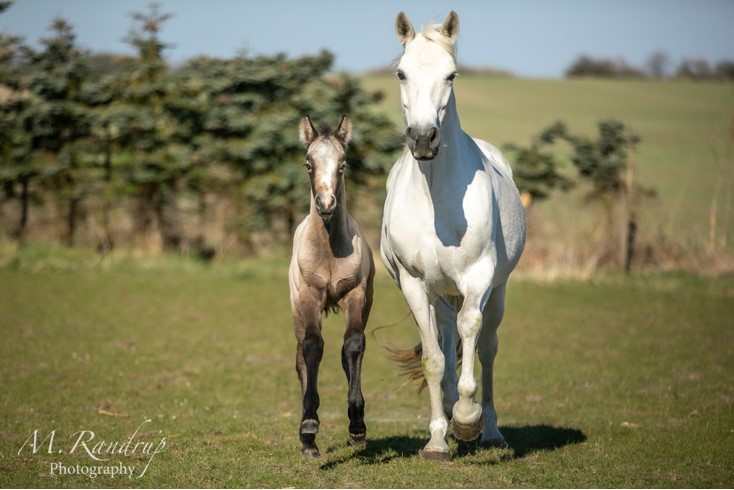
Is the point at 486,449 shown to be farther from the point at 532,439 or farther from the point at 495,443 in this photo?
the point at 532,439

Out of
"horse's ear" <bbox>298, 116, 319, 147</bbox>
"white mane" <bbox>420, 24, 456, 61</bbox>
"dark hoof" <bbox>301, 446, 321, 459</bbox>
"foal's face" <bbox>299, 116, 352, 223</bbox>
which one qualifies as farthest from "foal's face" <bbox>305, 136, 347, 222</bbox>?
"dark hoof" <bbox>301, 446, 321, 459</bbox>

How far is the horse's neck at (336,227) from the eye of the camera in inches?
254

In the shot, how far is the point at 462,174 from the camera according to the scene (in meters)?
6.33

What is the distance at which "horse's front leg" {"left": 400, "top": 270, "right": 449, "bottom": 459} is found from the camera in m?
6.42

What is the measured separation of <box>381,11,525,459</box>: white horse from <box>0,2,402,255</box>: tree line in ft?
42.3

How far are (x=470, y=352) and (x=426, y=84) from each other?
1808 mm

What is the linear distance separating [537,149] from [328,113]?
4.85 metres

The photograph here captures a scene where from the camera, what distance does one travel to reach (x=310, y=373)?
6.18 m

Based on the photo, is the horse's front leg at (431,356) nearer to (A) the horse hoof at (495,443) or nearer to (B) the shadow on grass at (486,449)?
(B) the shadow on grass at (486,449)

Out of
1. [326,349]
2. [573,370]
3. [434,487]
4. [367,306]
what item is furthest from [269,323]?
[434,487]

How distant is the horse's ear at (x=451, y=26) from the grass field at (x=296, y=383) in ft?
9.62

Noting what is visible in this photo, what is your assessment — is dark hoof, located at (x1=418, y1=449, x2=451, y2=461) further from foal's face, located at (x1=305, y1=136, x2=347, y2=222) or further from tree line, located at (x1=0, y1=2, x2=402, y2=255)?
tree line, located at (x1=0, y1=2, x2=402, y2=255)

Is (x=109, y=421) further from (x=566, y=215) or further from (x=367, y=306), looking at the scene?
(x=566, y=215)

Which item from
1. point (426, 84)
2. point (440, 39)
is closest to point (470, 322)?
point (426, 84)
